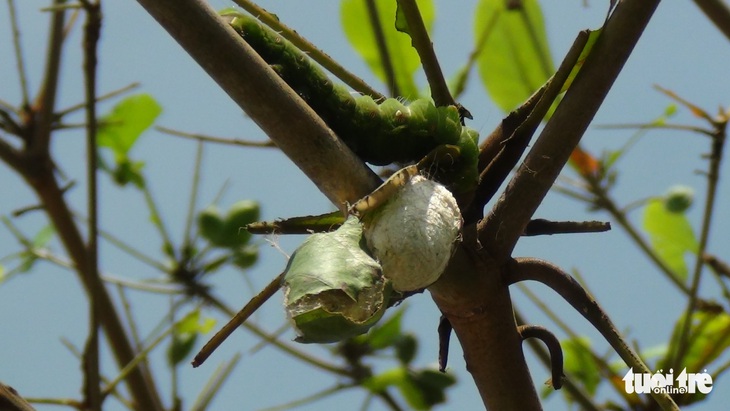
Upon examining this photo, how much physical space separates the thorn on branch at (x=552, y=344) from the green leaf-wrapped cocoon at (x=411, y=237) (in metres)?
0.14

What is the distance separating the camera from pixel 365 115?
0.85 meters

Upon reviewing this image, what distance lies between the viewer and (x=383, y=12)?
1.56m

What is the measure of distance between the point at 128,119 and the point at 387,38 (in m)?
0.56

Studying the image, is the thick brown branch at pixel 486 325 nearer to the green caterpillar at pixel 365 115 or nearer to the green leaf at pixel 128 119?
the green caterpillar at pixel 365 115

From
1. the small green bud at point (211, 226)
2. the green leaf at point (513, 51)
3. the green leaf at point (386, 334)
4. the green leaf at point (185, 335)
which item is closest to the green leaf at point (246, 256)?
the small green bud at point (211, 226)

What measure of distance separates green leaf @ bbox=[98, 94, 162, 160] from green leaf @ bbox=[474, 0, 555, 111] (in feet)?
2.10

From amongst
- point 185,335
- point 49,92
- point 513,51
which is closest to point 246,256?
point 185,335

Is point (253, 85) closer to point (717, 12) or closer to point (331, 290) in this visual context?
point (331, 290)

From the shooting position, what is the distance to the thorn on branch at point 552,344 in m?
0.82

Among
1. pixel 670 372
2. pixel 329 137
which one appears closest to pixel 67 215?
pixel 329 137

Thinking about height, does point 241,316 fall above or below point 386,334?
below

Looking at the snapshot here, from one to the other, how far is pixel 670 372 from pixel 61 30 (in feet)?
3.42

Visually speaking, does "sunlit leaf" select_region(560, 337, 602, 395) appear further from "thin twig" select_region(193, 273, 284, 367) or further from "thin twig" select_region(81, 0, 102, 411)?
"thin twig" select_region(193, 273, 284, 367)

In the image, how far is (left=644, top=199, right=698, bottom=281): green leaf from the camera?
6.42 ft
